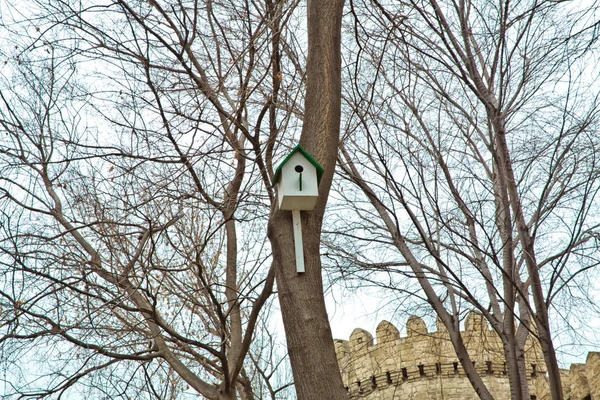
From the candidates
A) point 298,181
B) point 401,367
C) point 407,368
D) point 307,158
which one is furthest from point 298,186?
point 407,368

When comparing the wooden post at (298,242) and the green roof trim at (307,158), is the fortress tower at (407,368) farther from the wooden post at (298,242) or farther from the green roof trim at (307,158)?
the wooden post at (298,242)

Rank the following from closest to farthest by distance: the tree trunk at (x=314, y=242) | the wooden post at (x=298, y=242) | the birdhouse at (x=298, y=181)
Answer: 1. the tree trunk at (x=314, y=242)
2. the wooden post at (x=298, y=242)
3. the birdhouse at (x=298, y=181)

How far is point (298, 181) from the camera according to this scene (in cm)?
421

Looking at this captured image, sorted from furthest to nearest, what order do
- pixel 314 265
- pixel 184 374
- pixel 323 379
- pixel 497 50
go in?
pixel 184 374 → pixel 497 50 → pixel 314 265 → pixel 323 379

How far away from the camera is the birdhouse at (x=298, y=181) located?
13.8ft

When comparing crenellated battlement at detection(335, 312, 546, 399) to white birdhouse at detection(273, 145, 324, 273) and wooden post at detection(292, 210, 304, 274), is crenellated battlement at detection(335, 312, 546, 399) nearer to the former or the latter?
white birdhouse at detection(273, 145, 324, 273)

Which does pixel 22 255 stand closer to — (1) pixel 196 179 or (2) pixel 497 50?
(1) pixel 196 179

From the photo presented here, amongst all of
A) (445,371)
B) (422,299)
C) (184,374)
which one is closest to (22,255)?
(184,374)

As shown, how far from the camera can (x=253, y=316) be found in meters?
6.15

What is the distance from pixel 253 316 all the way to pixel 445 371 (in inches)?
417

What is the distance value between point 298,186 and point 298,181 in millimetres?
28

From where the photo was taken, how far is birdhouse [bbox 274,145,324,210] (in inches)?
165

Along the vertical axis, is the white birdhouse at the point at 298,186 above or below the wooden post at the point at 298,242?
above

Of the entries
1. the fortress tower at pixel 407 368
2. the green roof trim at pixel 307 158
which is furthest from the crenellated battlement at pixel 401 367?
the green roof trim at pixel 307 158
